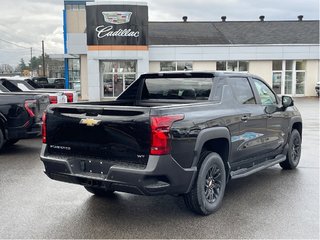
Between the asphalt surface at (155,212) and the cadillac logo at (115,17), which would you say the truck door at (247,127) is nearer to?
the asphalt surface at (155,212)

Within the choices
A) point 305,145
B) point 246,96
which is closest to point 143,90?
point 246,96

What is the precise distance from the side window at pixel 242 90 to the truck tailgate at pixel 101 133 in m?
2.09

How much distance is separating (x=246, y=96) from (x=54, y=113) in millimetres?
2947

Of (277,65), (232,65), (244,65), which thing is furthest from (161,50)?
(277,65)

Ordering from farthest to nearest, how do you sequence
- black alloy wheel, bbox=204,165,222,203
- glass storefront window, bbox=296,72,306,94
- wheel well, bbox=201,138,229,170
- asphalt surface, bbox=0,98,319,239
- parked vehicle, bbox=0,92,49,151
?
glass storefront window, bbox=296,72,306,94 < parked vehicle, bbox=0,92,49,151 < wheel well, bbox=201,138,229,170 < black alloy wheel, bbox=204,165,222,203 < asphalt surface, bbox=0,98,319,239

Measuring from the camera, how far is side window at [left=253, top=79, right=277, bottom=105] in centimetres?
669

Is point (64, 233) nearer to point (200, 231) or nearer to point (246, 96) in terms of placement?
point (200, 231)

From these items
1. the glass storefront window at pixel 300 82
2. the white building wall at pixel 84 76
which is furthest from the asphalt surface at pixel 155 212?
the glass storefront window at pixel 300 82

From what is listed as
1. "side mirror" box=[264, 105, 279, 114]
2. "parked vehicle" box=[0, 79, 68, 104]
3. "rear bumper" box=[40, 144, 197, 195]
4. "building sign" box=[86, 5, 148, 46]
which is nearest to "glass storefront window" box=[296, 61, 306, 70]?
"building sign" box=[86, 5, 148, 46]

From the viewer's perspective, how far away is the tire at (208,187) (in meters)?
4.92

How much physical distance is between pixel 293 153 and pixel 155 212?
362 cm

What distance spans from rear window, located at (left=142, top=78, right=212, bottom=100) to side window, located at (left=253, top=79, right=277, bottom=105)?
1136 mm

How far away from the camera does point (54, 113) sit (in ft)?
16.9

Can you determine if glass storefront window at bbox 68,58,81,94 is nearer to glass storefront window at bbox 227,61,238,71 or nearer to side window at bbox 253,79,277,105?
glass storefront window at bbox 227,61,238,71
